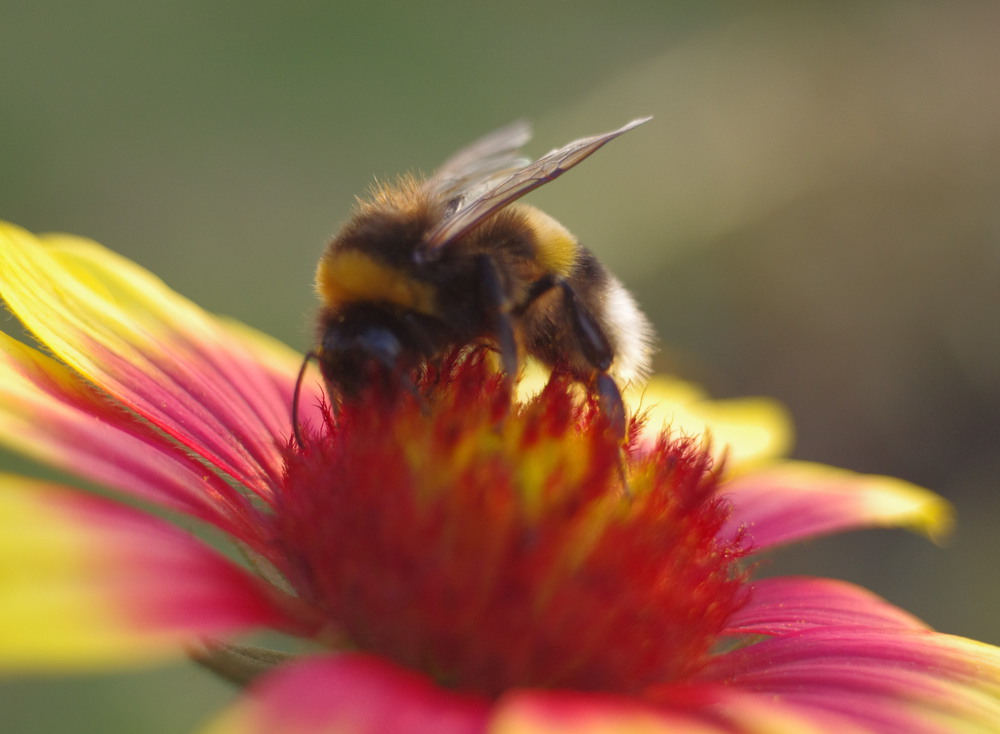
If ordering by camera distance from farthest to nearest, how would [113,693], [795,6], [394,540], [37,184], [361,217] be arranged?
1. [795,6]
2. [37,184]
3. [113,693]
4. [361,217]
5. [394,540]

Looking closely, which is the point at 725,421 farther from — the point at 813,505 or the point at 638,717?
the point at 638,717

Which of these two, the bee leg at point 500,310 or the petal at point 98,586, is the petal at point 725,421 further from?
the petal at point 98,586

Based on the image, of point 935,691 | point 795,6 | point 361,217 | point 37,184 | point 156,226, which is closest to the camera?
point 935,691

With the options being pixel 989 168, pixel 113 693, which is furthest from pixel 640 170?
pixel 113 693

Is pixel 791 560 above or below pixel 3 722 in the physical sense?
below

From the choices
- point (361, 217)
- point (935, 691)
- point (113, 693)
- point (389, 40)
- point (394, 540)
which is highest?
point (389, 40)

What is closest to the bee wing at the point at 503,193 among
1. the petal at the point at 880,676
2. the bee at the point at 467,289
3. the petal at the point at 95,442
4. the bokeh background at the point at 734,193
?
the bee at the point at 467,289

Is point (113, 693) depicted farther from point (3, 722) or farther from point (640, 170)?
point (640, 170)
